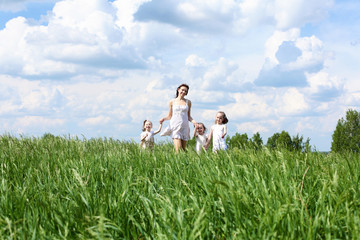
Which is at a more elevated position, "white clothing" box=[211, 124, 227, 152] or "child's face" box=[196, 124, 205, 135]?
"child's face" box=[196, 124, 205, 135]

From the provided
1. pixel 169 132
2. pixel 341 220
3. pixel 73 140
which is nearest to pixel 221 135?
pixel 169 132

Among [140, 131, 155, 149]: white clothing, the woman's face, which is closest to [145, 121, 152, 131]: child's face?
[140, 131, 155, 149]: white clothing

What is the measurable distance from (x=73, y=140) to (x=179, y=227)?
892 centimetres

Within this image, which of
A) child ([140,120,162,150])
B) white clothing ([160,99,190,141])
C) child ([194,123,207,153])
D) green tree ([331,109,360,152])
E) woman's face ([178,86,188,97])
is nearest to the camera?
white clothing ([160,99,190,141])

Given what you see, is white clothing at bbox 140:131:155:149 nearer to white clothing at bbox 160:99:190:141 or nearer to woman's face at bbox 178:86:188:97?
white clothing at bbox 160:99:190:141

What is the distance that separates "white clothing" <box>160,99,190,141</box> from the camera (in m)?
10.0

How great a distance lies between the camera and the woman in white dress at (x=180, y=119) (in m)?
10.0

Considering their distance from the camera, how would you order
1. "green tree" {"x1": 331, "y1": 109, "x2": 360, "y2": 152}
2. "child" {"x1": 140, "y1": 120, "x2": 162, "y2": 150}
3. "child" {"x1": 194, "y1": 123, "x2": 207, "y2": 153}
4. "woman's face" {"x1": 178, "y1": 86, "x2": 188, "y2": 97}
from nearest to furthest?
"woman's face" {"x1": 178, "y1": 86, "x2": 188, "y2": 97} < "child" {"x1": 140, "y1": 120, "x2": 162, "y2": 150} < "child" {"x1": 194, "y1": 123, "x2": 207, "y2": 153} < "green tree" {"x1": 331, "y1": 109, "x2": 360, "y2": 152}

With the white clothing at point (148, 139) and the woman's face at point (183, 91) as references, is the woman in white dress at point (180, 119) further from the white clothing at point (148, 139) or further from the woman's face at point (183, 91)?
the white clothing at point (148, 139)

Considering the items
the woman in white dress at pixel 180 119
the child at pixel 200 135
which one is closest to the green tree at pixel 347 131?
the child at pixel 200 135

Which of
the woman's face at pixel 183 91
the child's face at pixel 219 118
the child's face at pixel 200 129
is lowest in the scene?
the child's face at pixel 200 129

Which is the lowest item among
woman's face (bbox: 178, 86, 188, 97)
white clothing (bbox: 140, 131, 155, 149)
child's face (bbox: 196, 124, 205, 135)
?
white clothing (bbox: 140, 131, 155, 149)

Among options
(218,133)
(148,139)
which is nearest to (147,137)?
(148,139)

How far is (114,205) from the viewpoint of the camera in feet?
9.81
